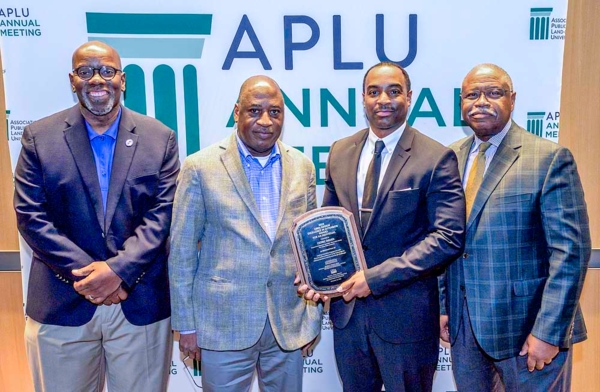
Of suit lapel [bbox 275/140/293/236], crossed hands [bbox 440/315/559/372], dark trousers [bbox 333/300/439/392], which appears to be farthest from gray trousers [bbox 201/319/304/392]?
crossed hands [bbox 440/315/559/372]

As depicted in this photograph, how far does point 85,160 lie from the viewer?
2.36 meters

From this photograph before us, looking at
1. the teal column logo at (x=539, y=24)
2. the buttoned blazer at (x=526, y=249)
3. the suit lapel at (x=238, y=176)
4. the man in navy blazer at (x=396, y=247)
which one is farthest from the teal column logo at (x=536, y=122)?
the suit lapel at (x=238, y=176)

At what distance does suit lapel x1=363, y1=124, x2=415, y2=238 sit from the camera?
89.1 inches

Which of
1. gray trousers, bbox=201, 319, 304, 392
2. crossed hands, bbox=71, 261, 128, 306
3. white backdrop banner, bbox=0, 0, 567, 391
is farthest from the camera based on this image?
white backdrop banner, bbox=0, 0, 567, 391

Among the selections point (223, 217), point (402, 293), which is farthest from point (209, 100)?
point (402, 293)

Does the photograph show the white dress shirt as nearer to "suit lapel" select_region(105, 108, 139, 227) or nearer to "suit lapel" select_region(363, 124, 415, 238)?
"suit lapel" select_region(363, 124, 415, 238)

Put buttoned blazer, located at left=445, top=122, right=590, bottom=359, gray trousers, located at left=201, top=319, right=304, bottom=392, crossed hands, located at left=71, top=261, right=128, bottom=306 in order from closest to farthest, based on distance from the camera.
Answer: buttoned blazer, located at left=445, top=122, right=590, bottom=359
crossed hands, located at left=71, top=261, right=128, bottom=306
gray trousers, located at left=201, top=319, right=304, bottom=392

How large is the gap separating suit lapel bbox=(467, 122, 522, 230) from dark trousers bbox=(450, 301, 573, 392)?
0.48m

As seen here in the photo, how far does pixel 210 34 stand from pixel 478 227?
2.01m

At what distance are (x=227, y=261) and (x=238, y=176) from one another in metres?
0.40

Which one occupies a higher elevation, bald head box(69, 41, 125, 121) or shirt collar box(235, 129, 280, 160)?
bald head box(69, 41, 125, 121)

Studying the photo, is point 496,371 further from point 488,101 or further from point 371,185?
point 488,101

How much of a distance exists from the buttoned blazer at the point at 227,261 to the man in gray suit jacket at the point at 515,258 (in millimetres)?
840

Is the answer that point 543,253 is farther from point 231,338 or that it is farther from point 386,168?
point 231,338
